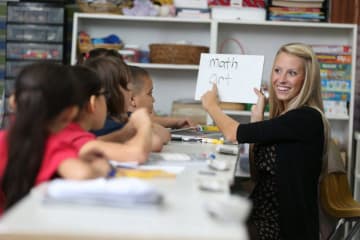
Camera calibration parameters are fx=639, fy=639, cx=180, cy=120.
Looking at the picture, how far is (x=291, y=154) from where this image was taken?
2.18 meters

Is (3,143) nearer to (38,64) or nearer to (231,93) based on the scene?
(38,64)

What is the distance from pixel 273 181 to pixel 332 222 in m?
0.54

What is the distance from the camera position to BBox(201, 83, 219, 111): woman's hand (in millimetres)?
2346

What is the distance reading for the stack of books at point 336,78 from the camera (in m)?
3.69

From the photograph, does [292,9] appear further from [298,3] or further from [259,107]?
[259,107]

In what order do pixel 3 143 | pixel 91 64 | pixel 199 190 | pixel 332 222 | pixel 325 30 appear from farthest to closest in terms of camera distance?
pixel 325 30, pixel 332 222, pixel 91 64, pixel 3 143, pixel 199 190

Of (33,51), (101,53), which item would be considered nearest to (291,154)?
(101,53)

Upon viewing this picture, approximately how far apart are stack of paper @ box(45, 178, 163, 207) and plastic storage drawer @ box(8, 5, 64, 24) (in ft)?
9.13

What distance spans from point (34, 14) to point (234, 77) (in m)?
1.80

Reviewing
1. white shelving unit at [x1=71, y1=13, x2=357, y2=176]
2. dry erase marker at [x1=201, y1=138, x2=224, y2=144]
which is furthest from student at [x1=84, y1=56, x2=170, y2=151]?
white shelving unit at [x1=71, y1=13, x2=357, y2=176]

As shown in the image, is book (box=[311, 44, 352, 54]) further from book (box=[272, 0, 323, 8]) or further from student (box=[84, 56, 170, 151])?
student (box=[84, 56, 170, 151])

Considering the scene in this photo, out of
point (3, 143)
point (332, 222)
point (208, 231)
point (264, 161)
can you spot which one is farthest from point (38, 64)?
point (332, 222)

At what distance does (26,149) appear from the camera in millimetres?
1328

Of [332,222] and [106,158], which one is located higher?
[106,158]
